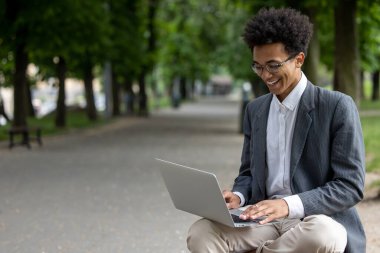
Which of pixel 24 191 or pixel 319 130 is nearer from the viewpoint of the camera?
pixel 319 130

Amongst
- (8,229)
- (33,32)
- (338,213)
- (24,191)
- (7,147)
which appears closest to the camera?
(338,213)

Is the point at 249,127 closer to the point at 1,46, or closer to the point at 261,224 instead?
the point at 261,224

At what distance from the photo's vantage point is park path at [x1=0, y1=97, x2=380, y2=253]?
697 centimetres

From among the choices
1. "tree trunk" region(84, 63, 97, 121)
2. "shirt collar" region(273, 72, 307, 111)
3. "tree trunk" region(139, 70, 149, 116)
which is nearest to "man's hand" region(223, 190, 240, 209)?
"shirt collar" region(273, 72, 307, 111)

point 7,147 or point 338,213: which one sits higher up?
point 338,213

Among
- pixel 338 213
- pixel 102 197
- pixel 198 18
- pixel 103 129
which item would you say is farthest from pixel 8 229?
pixel 198 18

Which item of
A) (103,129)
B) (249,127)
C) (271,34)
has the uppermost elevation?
(271,34)

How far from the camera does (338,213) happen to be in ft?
11.5

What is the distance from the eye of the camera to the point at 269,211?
3.39m

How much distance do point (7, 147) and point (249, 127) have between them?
15.0m

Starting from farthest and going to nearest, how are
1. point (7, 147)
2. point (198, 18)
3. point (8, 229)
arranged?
1. point (198, 18)
2. point (7, 147)
3. point (8, 229)

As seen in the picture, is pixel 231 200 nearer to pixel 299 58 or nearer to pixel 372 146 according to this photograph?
pixel 299 58

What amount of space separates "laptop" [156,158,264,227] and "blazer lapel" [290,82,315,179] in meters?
0.33

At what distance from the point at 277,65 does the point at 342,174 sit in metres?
0.59
